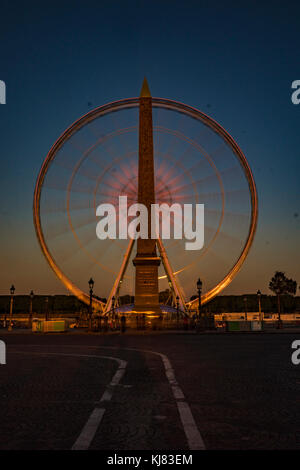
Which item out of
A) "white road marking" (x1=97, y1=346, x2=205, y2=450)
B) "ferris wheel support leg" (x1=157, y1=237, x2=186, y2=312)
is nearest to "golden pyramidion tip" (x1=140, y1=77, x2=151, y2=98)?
"ferris wheel support leg" (x1=157, y1=237, x2=186, y2=312)

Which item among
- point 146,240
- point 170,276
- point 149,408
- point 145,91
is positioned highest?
point 145,91

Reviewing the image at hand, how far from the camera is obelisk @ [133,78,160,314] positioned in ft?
136

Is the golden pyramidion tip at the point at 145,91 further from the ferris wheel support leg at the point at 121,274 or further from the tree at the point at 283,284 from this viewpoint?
the tree at the point at 283,284

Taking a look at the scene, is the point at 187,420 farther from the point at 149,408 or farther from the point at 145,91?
the point at 145,91

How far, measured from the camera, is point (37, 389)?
8.01 meters

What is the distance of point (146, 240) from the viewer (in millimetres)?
42469

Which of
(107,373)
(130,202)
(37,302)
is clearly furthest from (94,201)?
(37,302)

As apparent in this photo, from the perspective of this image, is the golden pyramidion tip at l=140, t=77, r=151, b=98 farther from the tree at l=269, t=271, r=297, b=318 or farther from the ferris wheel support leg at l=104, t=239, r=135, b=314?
the tree at l=269, t=271, r=297, b=318

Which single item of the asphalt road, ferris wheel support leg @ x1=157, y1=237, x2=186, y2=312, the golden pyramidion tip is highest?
the golden pyramidion tip

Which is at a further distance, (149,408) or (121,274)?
(121,274)

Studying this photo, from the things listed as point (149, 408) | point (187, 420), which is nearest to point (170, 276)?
point (149, 408)

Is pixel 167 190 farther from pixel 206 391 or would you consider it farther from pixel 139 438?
pixel 139 438
